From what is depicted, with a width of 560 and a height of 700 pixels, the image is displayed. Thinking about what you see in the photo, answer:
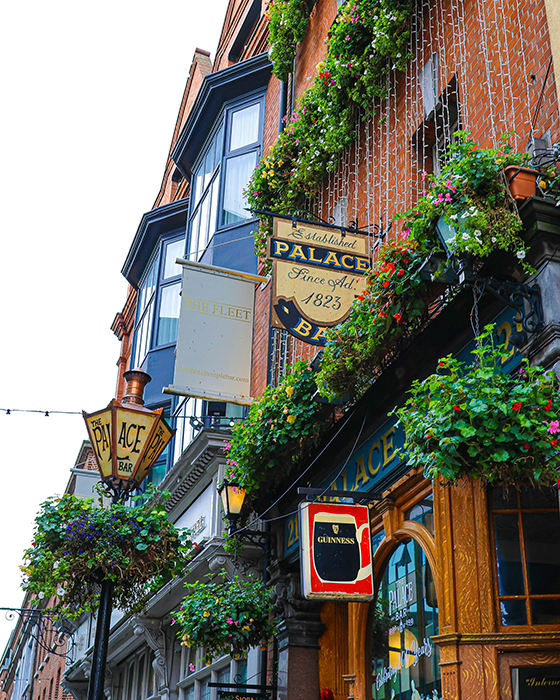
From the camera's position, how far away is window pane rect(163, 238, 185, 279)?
2034 centimetres

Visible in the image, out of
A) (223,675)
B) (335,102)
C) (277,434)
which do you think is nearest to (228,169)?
(335,102)

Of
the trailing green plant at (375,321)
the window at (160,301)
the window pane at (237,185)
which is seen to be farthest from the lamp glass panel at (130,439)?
the window at (160,301)

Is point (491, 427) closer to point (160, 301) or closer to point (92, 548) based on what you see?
point (92, 548)

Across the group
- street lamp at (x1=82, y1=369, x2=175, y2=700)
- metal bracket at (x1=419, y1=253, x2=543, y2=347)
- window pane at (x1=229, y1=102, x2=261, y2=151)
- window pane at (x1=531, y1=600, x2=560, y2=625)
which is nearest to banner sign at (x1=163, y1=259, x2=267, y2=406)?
street lamp at (x1=82, y1=369, x2=175, y2=700)

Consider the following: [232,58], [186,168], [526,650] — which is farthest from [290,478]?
[232,58]

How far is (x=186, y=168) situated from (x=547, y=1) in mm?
13851

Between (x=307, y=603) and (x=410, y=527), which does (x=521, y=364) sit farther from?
(x=307, y=603)

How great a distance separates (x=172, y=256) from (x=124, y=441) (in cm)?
1220

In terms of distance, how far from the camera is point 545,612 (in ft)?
18.0

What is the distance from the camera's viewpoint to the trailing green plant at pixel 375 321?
618cm

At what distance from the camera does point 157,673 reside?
14.5 m

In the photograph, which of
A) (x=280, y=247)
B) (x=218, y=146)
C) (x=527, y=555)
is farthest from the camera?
(x=218, y=146)

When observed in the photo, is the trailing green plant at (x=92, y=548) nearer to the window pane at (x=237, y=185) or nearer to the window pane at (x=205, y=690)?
the window pane at (x=205, y=690)

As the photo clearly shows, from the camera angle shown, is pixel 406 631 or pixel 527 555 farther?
pixel 406 631
